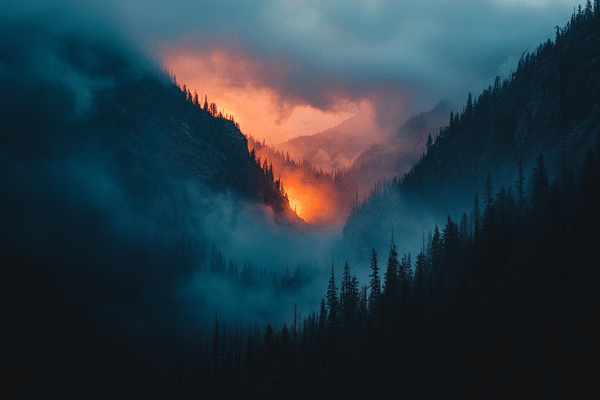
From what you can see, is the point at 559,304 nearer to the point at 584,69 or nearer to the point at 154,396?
the point at 154,396

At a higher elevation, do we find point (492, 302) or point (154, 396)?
point (492, 302)

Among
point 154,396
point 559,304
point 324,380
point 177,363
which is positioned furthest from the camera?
point 177,363

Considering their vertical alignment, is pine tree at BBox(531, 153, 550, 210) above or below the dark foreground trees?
above

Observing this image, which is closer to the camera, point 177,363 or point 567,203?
point 567,203

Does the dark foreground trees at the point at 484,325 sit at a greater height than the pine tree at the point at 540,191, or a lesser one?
lesser

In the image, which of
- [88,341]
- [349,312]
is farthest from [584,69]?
[88,341]

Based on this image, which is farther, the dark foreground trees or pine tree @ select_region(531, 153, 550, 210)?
pine tree @ select_region(531, 153, 550, 210)

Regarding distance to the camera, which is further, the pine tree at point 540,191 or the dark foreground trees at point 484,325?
the pine tree at point 540,191

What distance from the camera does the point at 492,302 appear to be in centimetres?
9581

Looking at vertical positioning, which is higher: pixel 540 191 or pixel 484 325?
pixel 540 191

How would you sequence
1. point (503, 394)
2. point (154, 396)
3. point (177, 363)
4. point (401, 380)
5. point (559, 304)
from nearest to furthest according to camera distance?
1. point (503, 394)
2. point (559, 304)
3. point (401, 380)
4. point (154, 396)
5. point (177, 363)

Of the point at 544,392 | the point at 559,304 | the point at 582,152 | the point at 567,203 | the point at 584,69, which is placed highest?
the point at 584,69

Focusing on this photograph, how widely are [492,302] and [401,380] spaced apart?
75.9ft

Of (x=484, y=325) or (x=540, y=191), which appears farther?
(x=540, y=191)
